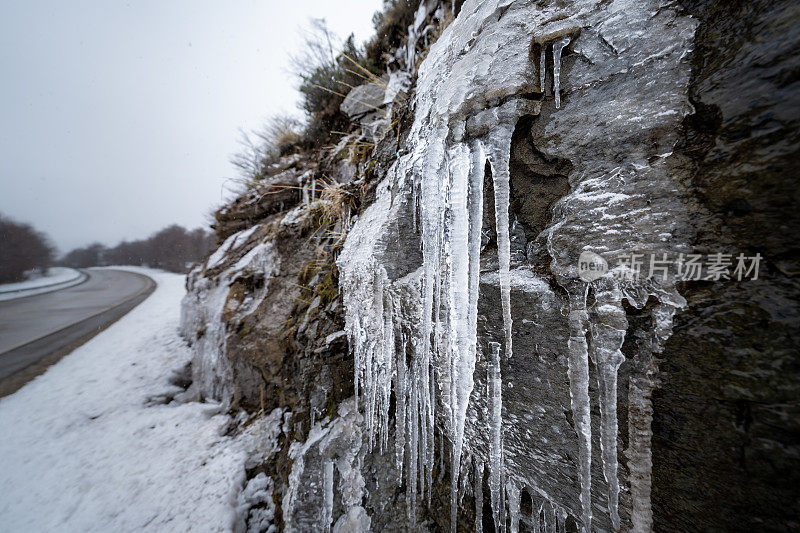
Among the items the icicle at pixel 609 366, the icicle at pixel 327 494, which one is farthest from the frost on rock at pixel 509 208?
the icicle at pixel 327 494

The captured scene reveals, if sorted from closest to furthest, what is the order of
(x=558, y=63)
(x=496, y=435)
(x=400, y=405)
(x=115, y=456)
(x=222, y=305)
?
(x=558, y=63)
(x=496, y=435)
(x=400, y=405)
(x=115, y=456)
(x=222, y=305)

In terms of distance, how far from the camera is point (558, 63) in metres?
0.95

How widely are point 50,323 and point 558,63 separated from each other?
11.0 m

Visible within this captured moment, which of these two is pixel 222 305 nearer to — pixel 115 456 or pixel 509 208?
pixel 115 456

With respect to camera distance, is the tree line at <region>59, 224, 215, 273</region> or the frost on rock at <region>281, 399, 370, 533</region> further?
the tree line at <region>59, 224, 215, 273</region>

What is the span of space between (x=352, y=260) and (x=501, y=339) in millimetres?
1068

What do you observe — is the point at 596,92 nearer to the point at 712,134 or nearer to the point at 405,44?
the point at 712,134

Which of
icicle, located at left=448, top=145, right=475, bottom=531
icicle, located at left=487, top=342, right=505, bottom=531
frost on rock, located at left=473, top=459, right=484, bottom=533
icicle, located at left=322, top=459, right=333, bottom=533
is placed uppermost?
icicle, located at left=448, top=145, right=475, bottom=531

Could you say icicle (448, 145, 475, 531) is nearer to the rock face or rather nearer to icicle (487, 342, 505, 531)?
the rock face

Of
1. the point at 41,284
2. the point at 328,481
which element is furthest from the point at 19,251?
the point at 328,481

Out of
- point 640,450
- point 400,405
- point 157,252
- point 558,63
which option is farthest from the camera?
point 157,252

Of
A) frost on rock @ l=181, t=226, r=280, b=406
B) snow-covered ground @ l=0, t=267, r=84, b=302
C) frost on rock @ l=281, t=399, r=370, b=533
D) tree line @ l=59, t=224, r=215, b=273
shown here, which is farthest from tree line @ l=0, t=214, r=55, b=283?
frost on rock @ l=281, t=399, r=370, b=533

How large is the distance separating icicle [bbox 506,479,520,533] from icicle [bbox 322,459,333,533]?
1223 millimetres

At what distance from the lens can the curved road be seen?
4.46 metres
